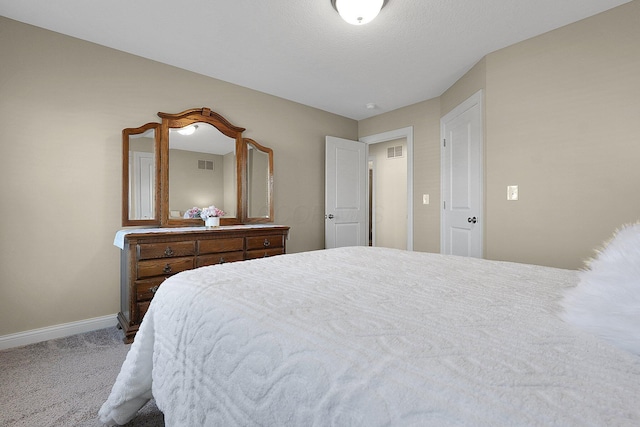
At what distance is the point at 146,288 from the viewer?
2398 millimetres

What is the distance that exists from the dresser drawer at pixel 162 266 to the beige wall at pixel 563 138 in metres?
2.78

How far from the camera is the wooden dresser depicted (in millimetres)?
2340

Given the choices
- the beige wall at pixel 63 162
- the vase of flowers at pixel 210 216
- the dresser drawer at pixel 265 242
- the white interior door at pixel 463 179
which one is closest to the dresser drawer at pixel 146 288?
the beige wall at pixel 63 162

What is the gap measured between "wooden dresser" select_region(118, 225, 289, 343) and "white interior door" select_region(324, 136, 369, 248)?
151 centimetres

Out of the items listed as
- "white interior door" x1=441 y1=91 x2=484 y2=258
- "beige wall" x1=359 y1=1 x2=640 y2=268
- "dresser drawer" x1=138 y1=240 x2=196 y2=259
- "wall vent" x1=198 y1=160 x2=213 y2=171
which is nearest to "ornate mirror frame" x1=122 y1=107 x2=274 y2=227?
"wall vent" x1=198 y1=160 x2=213 y2=171

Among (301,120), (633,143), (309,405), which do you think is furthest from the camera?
(301,120)

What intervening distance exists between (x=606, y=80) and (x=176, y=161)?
3.63 metres

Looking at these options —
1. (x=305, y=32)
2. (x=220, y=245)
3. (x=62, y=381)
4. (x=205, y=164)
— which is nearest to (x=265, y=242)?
(x=220, y=245)

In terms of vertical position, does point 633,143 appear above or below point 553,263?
above

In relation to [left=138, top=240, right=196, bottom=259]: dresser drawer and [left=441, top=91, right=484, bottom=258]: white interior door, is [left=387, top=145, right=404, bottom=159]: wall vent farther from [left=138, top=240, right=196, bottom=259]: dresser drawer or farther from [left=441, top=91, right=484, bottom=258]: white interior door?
[left=138, top=240, right=196, bottom=259]: dresser drawer

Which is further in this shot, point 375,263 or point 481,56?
point 481,56

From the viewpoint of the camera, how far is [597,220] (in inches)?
86.2

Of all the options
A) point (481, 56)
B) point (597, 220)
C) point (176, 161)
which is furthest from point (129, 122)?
point (597, 220)

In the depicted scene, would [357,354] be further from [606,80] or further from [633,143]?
[606,80]
